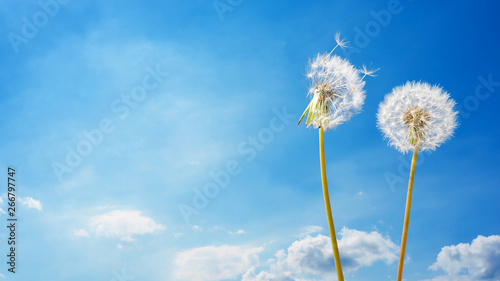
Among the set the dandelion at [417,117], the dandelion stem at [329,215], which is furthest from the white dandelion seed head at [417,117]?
the dandelion stem at [329,215]

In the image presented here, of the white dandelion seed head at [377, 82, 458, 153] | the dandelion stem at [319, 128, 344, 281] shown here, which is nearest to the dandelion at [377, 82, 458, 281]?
the white dandelion seed head at [377, 82, 458, 153]

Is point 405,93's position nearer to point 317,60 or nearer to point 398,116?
point 398,116

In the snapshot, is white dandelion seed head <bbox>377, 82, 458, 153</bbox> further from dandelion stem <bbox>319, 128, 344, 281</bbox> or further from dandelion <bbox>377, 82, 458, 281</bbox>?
dandelion stem <bbox>319, 128, 344, 281</bbox>

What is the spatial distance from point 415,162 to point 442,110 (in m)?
2.67

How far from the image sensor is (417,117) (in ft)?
39.4

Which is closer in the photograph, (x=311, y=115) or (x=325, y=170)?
(x=325, y=170)

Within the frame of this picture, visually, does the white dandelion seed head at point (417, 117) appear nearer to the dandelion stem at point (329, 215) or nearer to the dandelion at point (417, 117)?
the dandelion at point (417, 117)

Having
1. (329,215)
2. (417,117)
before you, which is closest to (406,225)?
(329,215)

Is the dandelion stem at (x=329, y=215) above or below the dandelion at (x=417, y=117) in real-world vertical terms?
below

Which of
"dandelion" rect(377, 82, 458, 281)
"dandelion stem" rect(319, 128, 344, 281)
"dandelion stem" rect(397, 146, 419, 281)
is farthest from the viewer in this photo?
"dandelion" rect(377, 82, 458, 281)

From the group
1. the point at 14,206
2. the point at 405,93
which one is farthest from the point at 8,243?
the point at 405,93

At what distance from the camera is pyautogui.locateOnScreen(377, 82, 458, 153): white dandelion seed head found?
11.8 metres

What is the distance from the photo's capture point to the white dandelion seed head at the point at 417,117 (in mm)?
11844

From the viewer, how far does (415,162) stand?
10484 mm
